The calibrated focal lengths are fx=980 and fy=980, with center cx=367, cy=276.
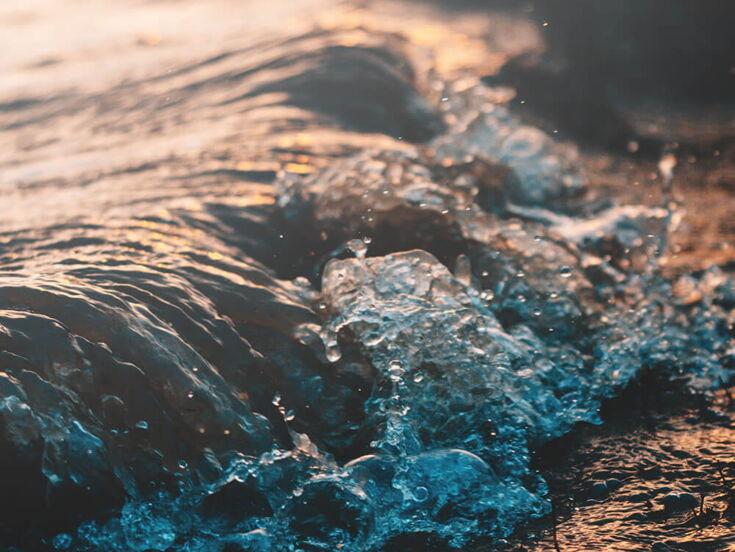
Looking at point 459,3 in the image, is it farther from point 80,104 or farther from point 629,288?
point 629,288

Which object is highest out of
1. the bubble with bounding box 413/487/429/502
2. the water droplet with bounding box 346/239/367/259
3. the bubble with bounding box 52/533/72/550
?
the water droplet with bounding box 346/239/367/259

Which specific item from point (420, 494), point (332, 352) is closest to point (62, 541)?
point (420, 494)

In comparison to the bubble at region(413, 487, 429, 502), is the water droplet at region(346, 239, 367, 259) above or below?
above

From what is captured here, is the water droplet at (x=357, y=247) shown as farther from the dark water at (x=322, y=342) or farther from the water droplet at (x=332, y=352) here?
the water droplet at (x=332, y=352)

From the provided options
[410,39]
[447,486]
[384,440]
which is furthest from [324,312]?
[410,39]

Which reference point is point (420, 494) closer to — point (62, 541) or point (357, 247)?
point (62, 541)

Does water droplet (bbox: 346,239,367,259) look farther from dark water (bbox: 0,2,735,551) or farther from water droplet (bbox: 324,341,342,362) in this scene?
water droplet (bbox: 324,341,342,362)

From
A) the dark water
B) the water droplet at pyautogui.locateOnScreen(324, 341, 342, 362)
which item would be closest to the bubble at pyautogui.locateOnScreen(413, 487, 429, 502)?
the dark water

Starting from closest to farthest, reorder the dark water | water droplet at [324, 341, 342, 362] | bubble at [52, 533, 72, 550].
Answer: bubble at [52, 533, 72, 550]
the dark water
water droplet at [324, 341, 342, 362]

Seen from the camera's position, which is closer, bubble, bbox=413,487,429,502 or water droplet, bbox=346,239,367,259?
bubble, bbox=413,487,429,502
